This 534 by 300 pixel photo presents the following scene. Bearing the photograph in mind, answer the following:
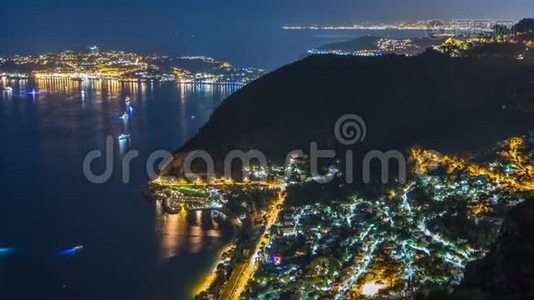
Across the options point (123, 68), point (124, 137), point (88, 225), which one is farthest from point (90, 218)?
point (123, 68)

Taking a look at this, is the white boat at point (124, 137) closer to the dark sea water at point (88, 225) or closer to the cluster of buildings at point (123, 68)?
the dark sea water at point (88, 225)

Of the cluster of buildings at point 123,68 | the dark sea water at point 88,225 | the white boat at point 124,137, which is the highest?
the cluster of buildings at point 123,68

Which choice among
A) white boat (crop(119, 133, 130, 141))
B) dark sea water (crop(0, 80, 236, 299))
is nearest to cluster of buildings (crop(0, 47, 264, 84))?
dark sea water (crop(0, 80, 236, 299))

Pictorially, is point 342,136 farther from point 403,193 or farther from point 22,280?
point 22,280

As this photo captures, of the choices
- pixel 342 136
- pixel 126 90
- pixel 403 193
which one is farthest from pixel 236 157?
pixel 126 90

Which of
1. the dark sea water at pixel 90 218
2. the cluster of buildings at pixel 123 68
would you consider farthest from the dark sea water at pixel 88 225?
the cluster of buildings at pixel 123 68

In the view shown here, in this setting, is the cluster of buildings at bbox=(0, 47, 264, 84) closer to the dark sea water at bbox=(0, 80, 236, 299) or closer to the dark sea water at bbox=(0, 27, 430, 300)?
the dark sea water at bbox=(0, 27, 430, 300)

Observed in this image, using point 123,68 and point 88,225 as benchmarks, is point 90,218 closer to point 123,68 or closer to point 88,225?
point 88,225
